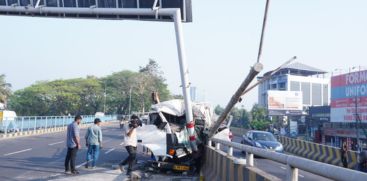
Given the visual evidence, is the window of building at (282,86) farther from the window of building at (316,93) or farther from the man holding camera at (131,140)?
the man holding camera at (131,140)

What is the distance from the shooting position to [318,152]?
25.3 m

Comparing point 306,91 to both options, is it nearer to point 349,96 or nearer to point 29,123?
point 349,96

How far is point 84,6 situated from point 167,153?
9.24 metres

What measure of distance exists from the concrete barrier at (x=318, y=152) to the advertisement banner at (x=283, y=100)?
31757 millimetres

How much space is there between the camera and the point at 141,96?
94125 mm

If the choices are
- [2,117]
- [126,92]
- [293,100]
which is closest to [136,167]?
[2,117]

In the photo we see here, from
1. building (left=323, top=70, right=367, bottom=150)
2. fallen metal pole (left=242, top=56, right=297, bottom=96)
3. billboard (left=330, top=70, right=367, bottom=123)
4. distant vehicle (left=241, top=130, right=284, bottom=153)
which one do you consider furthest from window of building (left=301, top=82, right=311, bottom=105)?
fallen metal pole (left=242, top=56, right=297, bottom=96)

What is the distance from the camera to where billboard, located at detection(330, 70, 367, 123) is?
1526 inches

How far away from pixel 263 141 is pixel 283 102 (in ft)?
147

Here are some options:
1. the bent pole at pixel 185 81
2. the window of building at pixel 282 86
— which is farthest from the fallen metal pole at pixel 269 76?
the window of building at pixel 282 86

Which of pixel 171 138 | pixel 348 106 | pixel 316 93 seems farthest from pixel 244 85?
pixel 316 93

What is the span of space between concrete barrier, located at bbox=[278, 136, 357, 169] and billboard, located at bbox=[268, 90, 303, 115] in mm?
31683

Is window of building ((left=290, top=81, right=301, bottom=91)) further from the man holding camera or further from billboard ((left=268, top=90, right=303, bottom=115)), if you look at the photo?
the man holding camera

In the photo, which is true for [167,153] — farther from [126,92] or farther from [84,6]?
[126,92]
